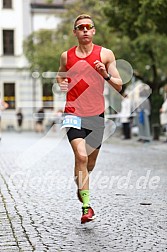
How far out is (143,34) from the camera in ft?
78.4

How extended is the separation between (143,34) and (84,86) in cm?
1767

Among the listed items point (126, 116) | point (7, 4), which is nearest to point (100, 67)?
point (126, 116)

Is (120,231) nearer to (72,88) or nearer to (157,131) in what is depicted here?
(72,88)

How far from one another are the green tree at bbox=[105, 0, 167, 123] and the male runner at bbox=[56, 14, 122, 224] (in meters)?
8.49

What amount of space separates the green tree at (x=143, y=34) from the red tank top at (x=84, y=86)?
856 cm

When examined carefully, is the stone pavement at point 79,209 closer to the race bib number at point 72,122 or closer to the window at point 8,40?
the race bib number at point 72,122

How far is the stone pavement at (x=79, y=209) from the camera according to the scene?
5648 millimetres

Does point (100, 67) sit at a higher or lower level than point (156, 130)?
higher

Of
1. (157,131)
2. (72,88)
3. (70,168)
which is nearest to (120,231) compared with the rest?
(72,88)

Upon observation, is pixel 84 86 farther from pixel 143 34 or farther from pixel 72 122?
pixel 143 34

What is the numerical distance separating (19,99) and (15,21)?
5749mm

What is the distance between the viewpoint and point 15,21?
50.4 m

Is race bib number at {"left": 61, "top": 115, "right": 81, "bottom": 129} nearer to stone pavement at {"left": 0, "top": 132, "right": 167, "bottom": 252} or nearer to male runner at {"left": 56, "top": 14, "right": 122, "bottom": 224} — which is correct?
male runner at {"left": 56, "top": 14, "right": 122, "bottom": 224}

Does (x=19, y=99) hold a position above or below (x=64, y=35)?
below
